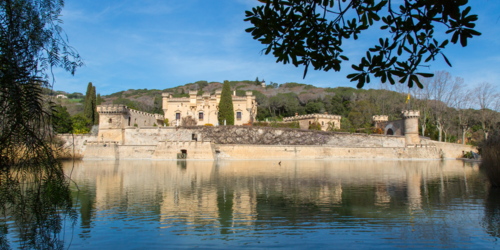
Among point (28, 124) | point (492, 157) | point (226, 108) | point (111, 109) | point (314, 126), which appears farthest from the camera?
point (314, 126)

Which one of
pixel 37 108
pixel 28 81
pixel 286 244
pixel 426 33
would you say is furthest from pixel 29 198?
pixel 426 33

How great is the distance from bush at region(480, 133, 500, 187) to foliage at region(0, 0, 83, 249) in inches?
423

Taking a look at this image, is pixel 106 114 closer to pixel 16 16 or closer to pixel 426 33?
pixel 16 16

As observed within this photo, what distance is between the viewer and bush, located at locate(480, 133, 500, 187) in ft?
30.5

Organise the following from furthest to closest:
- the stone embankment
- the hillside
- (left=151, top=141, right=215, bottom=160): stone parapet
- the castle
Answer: the hillside → the castle → the stone embankment → (left=151, top=141, right=215, bottom=160): stone parapet

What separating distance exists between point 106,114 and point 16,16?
27945mm

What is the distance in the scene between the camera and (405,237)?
5410 millimetres

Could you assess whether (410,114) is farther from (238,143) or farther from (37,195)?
(37,195)

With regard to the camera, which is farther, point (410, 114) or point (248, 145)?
point (410, 114)

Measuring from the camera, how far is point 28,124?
10.7 feet

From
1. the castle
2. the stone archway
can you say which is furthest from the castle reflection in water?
the stone archway

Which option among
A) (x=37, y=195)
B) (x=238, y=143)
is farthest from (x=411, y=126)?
(x=37, y=195)

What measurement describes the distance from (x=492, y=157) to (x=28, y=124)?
1141cm

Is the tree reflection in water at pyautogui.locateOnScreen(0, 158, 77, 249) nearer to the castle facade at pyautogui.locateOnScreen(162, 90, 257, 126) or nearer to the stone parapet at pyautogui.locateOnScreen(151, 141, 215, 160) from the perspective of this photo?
the stone parapet at pyautogui.locateOnScreen(151, 141, 215, 160)
